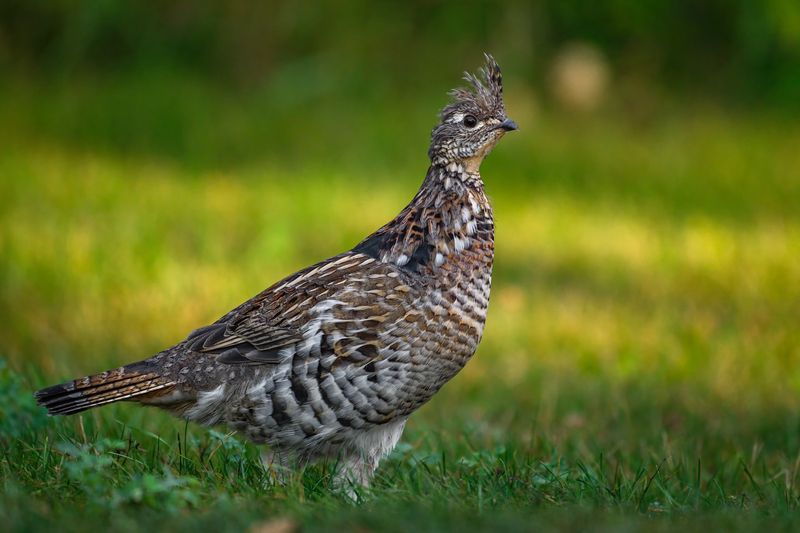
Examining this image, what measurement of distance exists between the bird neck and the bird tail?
0.99 m

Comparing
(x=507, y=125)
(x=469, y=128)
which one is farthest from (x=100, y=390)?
(x=507, y=125)

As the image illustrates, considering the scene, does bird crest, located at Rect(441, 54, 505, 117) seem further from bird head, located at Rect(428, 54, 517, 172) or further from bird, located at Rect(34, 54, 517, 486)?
bird, located at Rect(34, 54, 517, 486)

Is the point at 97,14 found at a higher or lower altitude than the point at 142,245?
higher

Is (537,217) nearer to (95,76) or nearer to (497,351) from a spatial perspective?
(497,351)

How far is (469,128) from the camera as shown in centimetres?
514

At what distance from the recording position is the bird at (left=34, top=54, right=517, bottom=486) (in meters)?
4.64

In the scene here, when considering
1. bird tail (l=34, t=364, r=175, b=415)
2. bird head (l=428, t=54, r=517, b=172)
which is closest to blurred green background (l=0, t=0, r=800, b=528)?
bird tail (l=34, t=364, r=175, b=415)

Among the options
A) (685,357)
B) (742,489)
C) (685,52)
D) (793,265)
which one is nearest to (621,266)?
(793,265)

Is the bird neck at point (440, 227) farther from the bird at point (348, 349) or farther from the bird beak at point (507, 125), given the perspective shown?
the bird beak at point (507, 125)

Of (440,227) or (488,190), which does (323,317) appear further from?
(488,190)

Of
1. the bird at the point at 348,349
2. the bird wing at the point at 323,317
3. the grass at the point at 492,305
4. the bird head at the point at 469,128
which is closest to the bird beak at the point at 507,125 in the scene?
the bird head at the point at 469,128

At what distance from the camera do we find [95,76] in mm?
13156

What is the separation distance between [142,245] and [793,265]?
4.76 meters

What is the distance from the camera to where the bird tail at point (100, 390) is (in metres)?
4.80
